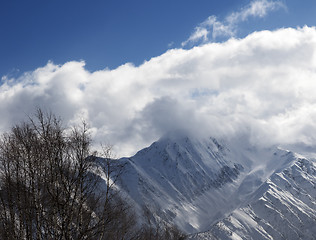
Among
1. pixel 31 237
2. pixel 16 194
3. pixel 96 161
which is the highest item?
pixel 16 194

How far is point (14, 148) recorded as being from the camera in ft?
52.5

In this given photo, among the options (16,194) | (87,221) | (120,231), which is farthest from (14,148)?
(120,231)

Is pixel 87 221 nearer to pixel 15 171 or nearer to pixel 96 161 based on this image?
pixel 96 161

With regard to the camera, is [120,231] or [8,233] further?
[120,231]

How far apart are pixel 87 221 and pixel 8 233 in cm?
347

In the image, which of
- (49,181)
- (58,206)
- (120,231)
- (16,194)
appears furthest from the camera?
(120,231)

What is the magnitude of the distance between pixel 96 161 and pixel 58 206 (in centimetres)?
270

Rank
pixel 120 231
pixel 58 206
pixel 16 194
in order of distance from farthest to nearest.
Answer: pixel 120 231, pixel 16 194, pixel 58 206

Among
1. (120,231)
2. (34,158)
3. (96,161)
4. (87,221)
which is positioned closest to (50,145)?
(34,158)

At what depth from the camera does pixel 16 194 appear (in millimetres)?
16297

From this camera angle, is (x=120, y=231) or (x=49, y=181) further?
(x=120, y=231)

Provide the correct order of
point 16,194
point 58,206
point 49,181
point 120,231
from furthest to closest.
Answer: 1. point 120,231
2. point 16,194
3. point 49,181
4. point 58,206

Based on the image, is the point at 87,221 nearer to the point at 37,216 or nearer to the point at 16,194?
the point at 37,216

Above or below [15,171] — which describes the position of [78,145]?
below
